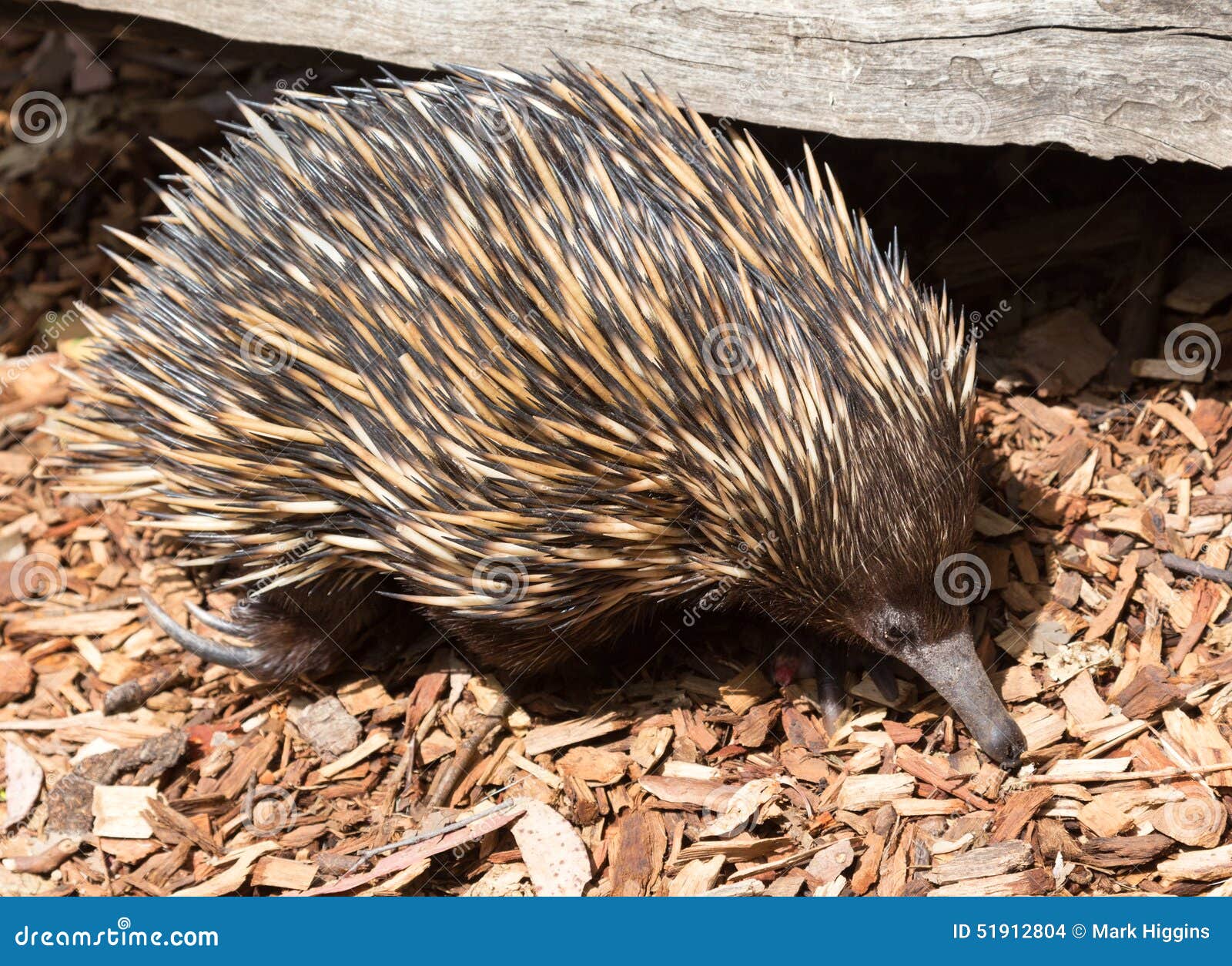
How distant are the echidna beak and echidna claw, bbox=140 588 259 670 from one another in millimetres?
2012

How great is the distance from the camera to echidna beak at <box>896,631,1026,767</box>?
2996mm

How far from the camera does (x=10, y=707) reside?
13.4ft

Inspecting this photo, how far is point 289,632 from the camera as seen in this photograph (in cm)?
380

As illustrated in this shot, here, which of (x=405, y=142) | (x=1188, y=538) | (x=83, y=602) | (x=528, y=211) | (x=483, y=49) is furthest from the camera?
(x=83, y=602)

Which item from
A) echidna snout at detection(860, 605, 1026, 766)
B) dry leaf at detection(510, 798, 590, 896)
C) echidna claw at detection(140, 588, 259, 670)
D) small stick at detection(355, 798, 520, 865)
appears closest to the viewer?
echidna snout at detection(860, 605, 1026, 766)

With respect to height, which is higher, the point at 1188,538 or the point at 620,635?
the point at 1188,538

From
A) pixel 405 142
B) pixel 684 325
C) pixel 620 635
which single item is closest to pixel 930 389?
pixel 684 325

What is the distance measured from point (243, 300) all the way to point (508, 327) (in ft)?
2.82

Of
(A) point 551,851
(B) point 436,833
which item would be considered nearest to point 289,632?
(B) point 436,833

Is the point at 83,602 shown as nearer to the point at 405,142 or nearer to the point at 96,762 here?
the point at 96,762

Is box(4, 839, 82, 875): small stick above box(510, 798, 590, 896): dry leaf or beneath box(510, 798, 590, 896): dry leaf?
beneath

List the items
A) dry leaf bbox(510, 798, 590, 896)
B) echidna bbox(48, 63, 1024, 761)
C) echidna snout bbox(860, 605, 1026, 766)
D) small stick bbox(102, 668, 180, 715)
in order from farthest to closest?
small stick bbox(102, 668, 180, 715) → dry leaf bbox(510, 798, 590, 896) → echidna snout bbox(860, 605, 1026, 766) → echidna bbox(48, 63, 1024, 761)

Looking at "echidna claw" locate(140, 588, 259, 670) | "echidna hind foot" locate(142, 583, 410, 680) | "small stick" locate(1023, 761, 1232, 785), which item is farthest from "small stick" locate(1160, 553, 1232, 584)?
"echidna claw" locate(140, 588, 259, 670)

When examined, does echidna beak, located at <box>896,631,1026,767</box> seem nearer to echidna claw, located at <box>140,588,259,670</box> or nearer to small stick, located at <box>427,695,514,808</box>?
small stick, located at <box>427,695,514,808</box>
